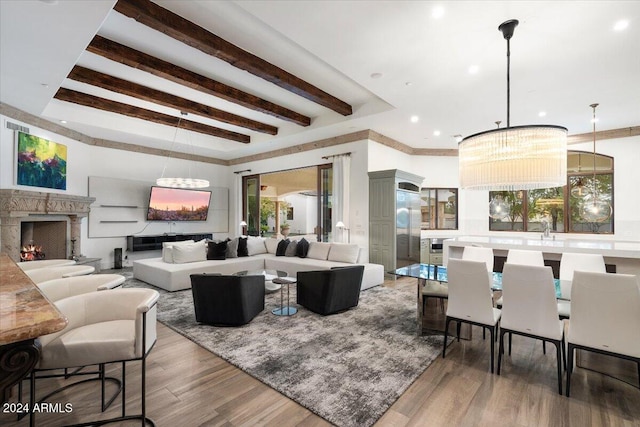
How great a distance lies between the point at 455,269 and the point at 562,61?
316 centimetres

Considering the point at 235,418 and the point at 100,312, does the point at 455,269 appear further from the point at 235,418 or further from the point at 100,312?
the point at 100,312

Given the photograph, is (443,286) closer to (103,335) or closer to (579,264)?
(579,264)

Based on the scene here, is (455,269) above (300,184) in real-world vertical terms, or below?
below

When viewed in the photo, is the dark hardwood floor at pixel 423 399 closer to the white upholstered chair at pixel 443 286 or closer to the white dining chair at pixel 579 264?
the white upholstered chair at pixel 443 286

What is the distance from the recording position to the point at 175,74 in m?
4.49

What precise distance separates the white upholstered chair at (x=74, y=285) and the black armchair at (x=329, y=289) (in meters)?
2.29

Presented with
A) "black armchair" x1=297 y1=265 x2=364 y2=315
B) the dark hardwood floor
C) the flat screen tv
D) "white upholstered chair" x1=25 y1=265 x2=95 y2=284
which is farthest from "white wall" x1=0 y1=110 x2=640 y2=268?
the dark hardwood floor

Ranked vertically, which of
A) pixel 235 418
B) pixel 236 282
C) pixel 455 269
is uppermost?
pixel 455 269

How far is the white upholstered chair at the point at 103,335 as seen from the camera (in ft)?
6.11

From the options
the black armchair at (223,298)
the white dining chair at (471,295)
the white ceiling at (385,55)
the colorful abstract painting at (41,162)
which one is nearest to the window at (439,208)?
the white ceiling at (385,55)

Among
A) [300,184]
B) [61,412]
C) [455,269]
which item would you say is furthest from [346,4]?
[300,184]

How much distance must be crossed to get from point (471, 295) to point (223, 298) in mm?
2809

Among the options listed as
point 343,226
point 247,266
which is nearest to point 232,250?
point 247,266

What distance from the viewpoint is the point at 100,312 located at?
242 cm
